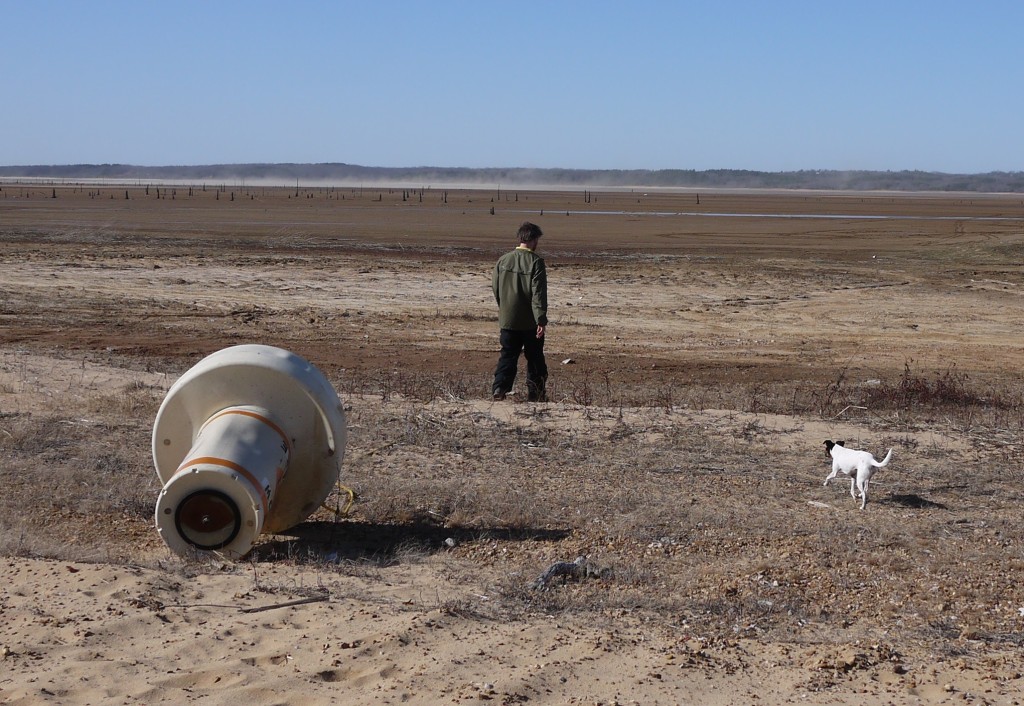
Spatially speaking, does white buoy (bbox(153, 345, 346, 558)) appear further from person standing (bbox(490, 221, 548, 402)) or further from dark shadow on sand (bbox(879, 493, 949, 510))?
person standing (bbox(490, 221, 548, 402))

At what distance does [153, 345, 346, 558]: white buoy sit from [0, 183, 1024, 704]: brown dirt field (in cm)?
23

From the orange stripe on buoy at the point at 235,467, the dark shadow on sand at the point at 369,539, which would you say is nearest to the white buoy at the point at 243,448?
the orange stripe on buoy at the point at 235,467

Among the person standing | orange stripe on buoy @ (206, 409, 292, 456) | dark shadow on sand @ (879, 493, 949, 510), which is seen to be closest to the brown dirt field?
dark shadow on sand @ (879, 493, 949, 510)

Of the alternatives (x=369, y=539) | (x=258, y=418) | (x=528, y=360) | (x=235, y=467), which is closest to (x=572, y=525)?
(x=369, y=539)

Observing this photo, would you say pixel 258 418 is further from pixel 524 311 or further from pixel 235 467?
pixel 524 311

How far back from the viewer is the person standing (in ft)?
36.5

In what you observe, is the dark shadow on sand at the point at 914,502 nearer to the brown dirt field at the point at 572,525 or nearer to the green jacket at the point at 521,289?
the brown dirt field at the point at 572,525

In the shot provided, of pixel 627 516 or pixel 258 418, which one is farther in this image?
pixel 627 516

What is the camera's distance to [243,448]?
6.52 metres

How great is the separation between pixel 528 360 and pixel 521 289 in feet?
2.39

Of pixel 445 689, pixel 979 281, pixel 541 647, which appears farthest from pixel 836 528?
pixel 979 281

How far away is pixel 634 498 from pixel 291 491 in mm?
2331

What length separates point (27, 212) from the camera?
186 ft

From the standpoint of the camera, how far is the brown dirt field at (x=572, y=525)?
4.97 m
